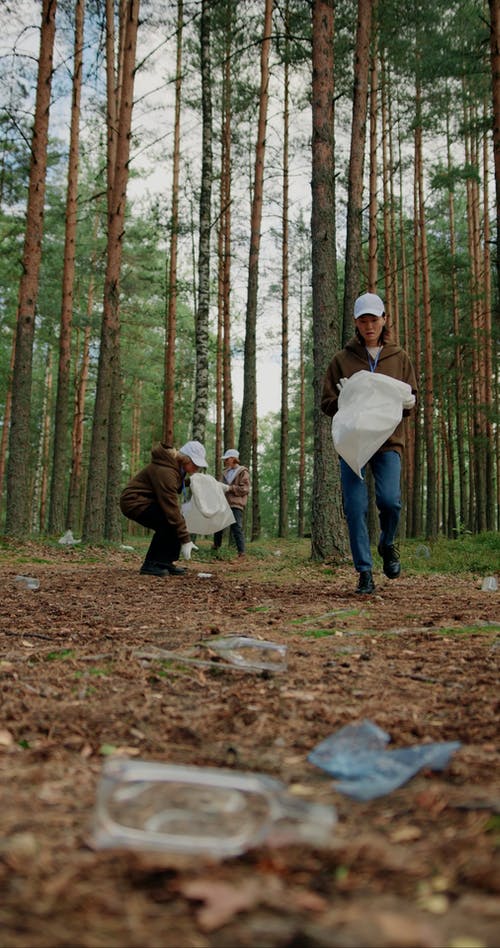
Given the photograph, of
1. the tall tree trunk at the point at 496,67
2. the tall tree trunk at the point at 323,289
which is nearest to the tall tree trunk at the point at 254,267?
the tall tree trunk at the point at 496,67

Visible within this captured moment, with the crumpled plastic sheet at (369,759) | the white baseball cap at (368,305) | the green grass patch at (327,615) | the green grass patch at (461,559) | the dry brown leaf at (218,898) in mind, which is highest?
the white baseball cap at (368,305)

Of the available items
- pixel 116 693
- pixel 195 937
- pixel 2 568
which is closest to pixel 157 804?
pixel 195 937

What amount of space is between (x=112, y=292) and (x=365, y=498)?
31.1 feet

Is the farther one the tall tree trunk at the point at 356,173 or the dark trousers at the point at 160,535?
the tall tree trunk at the point at 356,173

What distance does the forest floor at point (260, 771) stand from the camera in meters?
0.96

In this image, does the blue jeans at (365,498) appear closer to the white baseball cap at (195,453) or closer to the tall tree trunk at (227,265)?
the white baseball cap at (195,453)

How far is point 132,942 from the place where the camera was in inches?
35.5

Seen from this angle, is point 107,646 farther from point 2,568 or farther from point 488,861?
point 2,568

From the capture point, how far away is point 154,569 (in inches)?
315

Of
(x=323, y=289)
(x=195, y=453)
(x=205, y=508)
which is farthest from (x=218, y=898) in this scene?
(x=323, y=289)

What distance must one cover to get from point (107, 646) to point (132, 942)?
2444mm

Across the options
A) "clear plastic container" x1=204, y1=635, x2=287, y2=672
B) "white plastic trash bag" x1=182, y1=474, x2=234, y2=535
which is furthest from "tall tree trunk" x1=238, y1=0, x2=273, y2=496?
"clear plastic container" x1=204, y1=635, x2=287, y2=672

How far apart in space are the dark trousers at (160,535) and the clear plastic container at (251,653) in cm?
440

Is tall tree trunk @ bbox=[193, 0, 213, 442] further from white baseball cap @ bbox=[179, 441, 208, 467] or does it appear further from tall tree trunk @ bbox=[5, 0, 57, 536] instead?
white baseball cap @ bbox=[179, 441, 208, 467]
